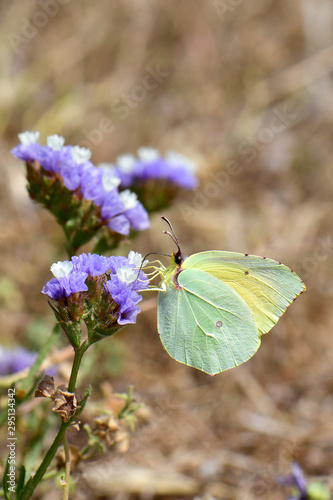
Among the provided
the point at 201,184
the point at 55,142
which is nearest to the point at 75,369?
the point at 55,142

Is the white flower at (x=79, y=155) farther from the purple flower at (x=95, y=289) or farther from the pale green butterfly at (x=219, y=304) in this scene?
the purple flower at (x=95, y=289)

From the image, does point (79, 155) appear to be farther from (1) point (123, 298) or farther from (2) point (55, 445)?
(2) point (55, 445)

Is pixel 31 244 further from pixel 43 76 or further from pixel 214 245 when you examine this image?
pixel 43 76

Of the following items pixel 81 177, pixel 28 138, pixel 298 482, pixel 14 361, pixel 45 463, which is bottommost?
pixel 298 482

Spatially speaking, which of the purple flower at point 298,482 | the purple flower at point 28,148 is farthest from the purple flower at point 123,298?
the purple flower at point 298,482

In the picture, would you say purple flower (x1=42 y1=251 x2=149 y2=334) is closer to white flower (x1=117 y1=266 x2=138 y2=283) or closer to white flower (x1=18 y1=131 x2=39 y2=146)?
white flower (x1=117 y1=266 x2=138 y2=283)

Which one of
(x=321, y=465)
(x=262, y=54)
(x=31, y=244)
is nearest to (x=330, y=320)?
(x=321, y=465)
